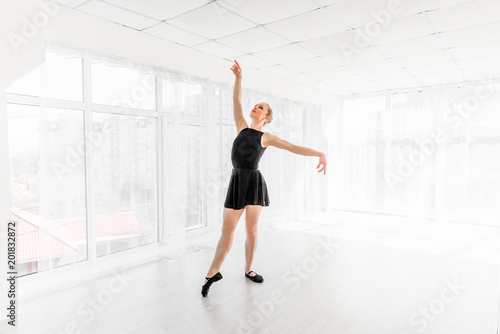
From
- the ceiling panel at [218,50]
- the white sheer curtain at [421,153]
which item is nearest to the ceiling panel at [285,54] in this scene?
the ceiling panel at [218,50]

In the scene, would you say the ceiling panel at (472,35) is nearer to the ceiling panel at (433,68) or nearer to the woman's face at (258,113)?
the ceiling panel at (433,68)

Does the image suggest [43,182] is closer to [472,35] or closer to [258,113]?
[258,113]

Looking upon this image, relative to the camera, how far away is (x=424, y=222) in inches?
217

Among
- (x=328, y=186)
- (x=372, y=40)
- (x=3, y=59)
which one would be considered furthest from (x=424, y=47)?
(x=3, y=59)

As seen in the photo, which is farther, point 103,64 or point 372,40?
point 372,40

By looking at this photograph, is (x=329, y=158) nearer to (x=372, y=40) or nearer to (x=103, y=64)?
(x=372, y=40)

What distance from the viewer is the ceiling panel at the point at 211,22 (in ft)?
9.08

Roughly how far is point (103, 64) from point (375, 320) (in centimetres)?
321

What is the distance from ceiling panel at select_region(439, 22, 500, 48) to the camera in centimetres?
314

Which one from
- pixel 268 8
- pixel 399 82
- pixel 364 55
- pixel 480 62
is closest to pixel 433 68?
pixel 480 62

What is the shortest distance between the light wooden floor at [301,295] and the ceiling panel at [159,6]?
239 centimetres

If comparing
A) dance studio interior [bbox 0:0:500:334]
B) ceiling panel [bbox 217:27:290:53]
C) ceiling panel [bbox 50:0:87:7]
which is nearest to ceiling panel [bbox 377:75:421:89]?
dance studio interior [bbox 0:0:500:334]

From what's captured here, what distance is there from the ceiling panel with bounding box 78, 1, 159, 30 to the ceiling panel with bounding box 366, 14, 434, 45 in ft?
6.84

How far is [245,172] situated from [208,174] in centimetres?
162
